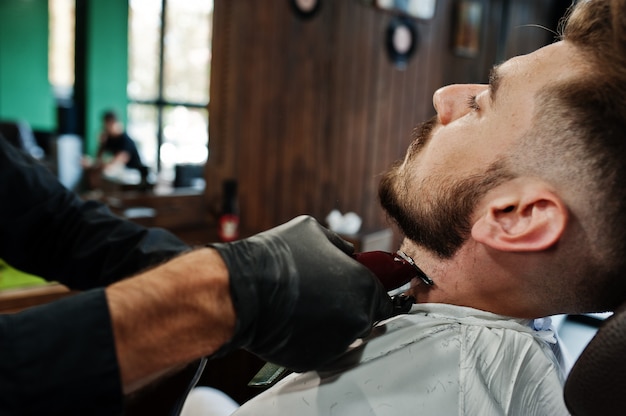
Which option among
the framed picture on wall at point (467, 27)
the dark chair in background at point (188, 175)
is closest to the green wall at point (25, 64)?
the dark chair in background at point (188, 175)

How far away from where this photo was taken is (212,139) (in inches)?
124

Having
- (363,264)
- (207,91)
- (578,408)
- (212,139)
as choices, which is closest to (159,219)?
(212,139)

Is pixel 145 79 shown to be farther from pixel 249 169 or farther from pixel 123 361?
pixel 123 361

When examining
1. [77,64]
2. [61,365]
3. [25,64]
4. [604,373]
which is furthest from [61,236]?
[25,64]

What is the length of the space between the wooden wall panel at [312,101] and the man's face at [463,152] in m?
2.11

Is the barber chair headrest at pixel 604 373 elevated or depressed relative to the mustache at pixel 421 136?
depressed

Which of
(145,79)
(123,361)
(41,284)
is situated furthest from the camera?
(145,79)

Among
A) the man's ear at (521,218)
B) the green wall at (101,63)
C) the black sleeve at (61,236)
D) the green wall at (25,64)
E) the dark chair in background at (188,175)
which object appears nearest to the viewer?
the man's ear at (521,218)

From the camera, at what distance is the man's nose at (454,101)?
41.6 inches

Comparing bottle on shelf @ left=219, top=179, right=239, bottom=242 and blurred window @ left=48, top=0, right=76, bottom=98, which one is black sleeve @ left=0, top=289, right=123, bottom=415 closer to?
bottle on shelf @ left=219, top=179, right=239, bottom=242

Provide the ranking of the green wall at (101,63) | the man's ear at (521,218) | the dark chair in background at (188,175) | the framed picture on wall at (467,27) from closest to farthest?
the man's ear at (521,218)
the dark chair in background at (188,175)
the framed picture on wall at (467,27)
the green wall at (101,63)

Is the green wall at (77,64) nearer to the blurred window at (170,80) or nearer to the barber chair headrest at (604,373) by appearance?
the blurred window at (170,80)

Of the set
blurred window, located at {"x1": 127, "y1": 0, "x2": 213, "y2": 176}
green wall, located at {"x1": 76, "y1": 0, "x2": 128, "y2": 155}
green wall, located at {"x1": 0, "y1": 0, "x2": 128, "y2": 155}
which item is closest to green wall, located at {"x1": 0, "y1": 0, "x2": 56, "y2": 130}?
green wall, located at {"x1": 0, "y1": 0, "x2": 128, "y2": 155}

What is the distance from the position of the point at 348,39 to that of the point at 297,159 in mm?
855
